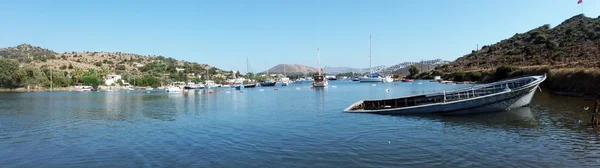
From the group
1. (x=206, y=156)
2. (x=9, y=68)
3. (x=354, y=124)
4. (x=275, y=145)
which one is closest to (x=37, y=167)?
(x=206, y=156)

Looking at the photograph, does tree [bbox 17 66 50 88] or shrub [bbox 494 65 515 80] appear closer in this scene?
shrub [bbox 494 65 515 80]

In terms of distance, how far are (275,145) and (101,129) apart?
13727mm

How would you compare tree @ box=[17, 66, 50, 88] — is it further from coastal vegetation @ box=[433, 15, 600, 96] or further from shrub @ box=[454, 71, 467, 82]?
shrub @ box=[454, 71, 467, 82]

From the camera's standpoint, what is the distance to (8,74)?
9700 centimetres

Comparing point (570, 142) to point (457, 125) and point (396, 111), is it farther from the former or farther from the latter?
point (396, 111)

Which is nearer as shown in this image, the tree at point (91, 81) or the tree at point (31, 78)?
the tree at point (31, 78)

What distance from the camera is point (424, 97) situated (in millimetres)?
29984

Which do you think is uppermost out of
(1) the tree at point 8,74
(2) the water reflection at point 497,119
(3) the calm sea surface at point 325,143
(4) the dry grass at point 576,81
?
(1) the tree at point 8,74

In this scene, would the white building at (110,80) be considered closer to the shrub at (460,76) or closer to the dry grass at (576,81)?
the shrub at (460,76)

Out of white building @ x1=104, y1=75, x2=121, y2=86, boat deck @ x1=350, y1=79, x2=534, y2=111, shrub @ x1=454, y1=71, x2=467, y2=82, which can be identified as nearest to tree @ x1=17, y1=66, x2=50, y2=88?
white building @ x1=104, y1=75, x2=121, y2=86

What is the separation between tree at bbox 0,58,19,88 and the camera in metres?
96.2

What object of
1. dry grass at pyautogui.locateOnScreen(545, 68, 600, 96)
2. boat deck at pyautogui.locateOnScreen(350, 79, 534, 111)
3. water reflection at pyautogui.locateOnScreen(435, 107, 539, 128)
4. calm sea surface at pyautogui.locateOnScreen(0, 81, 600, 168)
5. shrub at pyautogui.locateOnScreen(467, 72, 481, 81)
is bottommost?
calm sea surface at pyautogui.locateOnScreen(0, 81, 600, 168)

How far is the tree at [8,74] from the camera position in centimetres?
9620

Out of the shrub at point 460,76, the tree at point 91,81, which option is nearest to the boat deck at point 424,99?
the shrub at point 460,76
